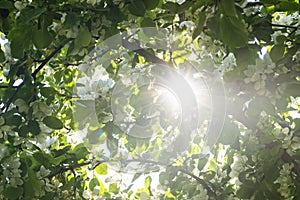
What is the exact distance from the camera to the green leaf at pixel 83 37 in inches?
57.3

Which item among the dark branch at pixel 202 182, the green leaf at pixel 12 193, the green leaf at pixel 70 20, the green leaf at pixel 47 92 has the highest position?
the green leaf at pixel 70 20

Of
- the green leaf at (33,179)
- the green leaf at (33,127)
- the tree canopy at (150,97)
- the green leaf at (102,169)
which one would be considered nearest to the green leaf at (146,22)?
the tree canopy at (150,97)

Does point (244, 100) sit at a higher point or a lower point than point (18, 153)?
higher

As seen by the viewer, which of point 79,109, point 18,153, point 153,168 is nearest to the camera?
point 79,109

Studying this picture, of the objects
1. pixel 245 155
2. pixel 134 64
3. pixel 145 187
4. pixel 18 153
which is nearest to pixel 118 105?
pixel 134 64

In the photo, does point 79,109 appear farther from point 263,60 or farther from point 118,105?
point 263,60

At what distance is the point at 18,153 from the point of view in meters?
1.73

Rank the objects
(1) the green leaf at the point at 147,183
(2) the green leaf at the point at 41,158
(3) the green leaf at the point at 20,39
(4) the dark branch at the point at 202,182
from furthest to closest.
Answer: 1. (1) the green leaf at the point at 147,183
2. (4) the dark branch at the point at 202,182
3. (2) the green leaf at the point at 41,158
4. (3) the green leaf at the point at 20,39

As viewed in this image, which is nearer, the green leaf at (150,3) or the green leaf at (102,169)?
the green leaf at (150,3)

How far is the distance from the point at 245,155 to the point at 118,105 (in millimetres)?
567

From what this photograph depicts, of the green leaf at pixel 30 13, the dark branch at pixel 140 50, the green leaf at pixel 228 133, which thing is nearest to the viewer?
the green leaf at pixel 30 13

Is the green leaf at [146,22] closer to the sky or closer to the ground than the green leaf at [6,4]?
closer to the sky

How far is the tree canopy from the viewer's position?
1.47m

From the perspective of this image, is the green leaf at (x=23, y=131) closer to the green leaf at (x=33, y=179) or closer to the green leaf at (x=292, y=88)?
the green leaf at (x=33, y=179)
